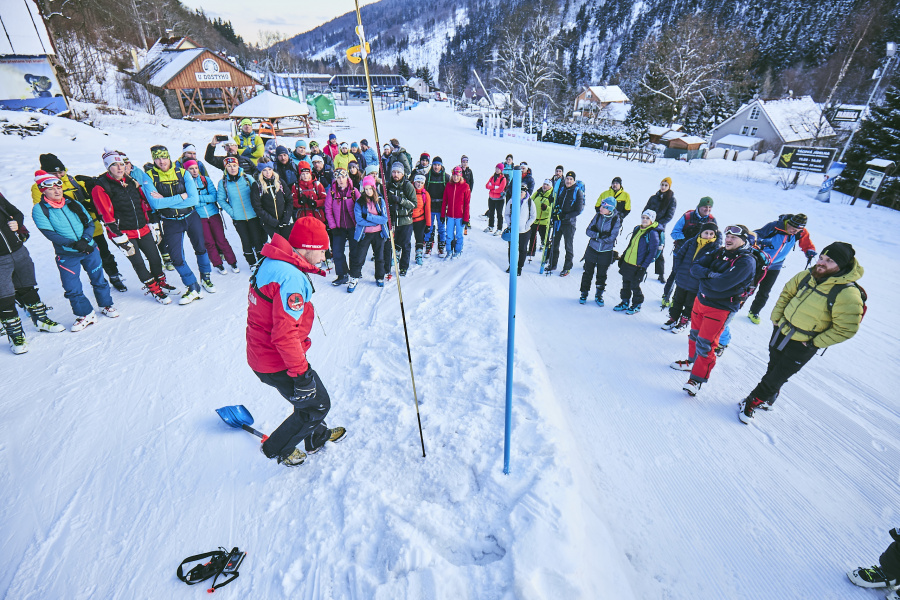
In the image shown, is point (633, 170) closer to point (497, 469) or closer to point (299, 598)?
point (497, 469)

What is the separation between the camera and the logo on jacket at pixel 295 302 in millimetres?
2500

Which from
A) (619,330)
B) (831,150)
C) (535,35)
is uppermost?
(535,35)

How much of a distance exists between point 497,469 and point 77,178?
6.38 meters

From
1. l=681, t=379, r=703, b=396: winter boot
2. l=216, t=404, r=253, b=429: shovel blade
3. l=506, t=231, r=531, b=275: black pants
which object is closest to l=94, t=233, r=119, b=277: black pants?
l=216, t=404, r=253, b=429: shovel blade

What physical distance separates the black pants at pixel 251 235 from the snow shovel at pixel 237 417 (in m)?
3.58

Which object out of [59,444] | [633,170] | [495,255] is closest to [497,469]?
[59,444]

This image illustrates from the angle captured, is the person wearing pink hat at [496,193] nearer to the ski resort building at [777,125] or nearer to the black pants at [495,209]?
the black pants at [495,209]

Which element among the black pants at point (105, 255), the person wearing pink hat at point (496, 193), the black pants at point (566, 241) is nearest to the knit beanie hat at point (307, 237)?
the black pants at point (105, 255)

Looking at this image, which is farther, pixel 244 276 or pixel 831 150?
pixel 831 150

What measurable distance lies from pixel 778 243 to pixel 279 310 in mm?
6547

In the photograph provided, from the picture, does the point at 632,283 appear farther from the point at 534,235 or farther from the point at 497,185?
the point at 497,185

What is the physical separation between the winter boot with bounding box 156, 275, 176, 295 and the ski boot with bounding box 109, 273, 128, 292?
27.2 inches

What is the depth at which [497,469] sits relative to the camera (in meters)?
2.99

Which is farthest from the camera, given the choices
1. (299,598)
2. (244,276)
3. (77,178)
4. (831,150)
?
(831,150)
